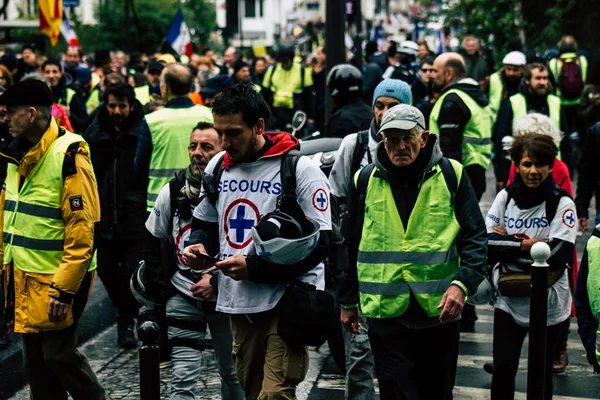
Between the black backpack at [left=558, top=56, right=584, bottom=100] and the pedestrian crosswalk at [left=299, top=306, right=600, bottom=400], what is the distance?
8558 mm

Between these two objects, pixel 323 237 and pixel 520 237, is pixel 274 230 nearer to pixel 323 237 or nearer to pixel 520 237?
pixel 323 237

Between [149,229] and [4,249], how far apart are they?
2.53 feet

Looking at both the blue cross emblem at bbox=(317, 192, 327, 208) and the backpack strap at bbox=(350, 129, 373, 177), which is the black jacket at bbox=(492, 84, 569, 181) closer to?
the backpack strap at bbox=(350, 129, 373, 177)

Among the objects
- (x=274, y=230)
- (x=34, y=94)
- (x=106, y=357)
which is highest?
(x=34, y=94)

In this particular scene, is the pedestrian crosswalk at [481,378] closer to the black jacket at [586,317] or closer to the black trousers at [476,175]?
the black trousers at [476,175]

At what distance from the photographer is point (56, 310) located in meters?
5.25

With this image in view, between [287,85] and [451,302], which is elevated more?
[287,85]

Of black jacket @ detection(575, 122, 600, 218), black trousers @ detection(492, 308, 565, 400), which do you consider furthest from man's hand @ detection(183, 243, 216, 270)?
black jacket @ detection(575, 122, 600, 218)

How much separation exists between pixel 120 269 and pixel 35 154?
2837mm

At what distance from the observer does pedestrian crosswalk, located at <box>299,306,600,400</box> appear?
6.64m

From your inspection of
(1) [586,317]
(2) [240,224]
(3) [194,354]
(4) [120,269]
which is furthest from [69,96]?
(1) [586,317]

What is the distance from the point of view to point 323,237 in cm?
464

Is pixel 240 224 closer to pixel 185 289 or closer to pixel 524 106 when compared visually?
pixel 185 289

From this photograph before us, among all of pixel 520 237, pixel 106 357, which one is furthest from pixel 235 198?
pixel 106 357
